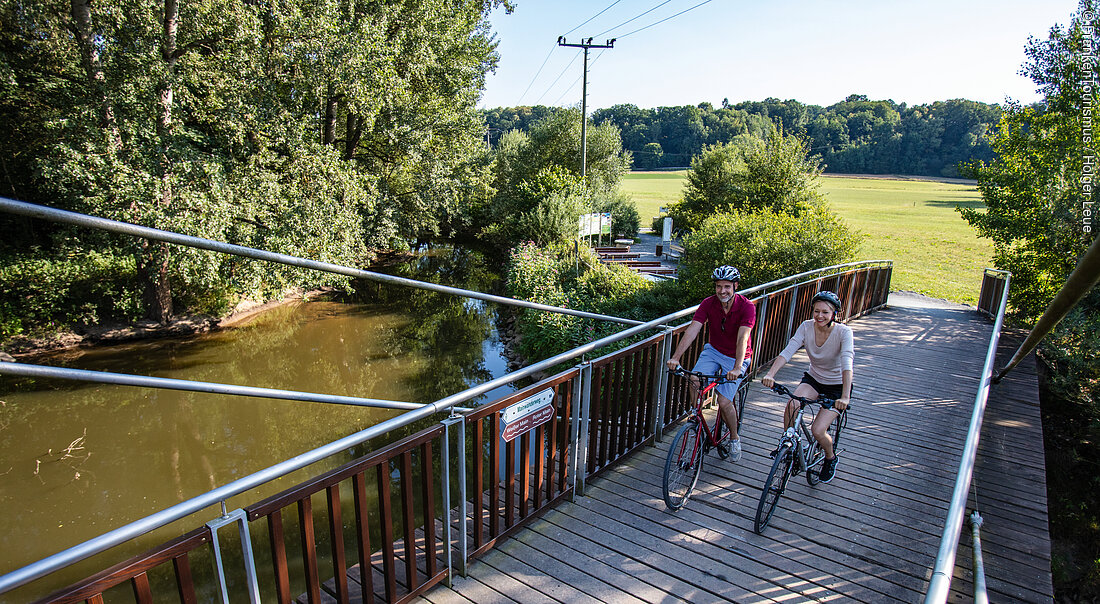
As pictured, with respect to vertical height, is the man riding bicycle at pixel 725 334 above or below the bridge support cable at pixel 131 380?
below

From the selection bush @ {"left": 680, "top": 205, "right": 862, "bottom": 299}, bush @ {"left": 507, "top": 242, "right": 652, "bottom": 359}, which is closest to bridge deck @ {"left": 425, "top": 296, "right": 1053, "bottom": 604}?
bush @ {"left": 680, "top": 205, "right": 862, "bottom": 299}

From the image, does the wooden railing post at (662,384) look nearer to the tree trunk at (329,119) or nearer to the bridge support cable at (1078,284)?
the bridge support cable at (1078,284)

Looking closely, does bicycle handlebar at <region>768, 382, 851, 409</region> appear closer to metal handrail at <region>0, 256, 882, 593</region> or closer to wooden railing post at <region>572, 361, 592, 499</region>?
wooden railing post at <region>572, 361, 592, 499</region>

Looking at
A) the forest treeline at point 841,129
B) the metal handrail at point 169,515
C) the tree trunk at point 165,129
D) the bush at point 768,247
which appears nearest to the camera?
the metal handrail at point 169,515

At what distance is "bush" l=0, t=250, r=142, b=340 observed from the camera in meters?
13.6

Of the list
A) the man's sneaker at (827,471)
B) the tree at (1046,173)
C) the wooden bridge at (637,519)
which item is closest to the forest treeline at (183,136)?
the wooden bridge at (637,519)

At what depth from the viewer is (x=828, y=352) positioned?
450 cm

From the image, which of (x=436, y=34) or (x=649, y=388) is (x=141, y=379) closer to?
(x=649, y=388)

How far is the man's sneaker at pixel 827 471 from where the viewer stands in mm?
4801

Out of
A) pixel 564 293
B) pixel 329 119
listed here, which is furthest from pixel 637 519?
pixel 329 119

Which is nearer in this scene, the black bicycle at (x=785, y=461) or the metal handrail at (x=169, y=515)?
the metal handrail at (x=169, y=515)

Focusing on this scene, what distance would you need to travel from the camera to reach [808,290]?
27.9 feet

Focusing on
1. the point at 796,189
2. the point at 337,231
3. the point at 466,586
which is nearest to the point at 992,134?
the point at 796,189

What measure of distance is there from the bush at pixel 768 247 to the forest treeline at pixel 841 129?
199 feet
